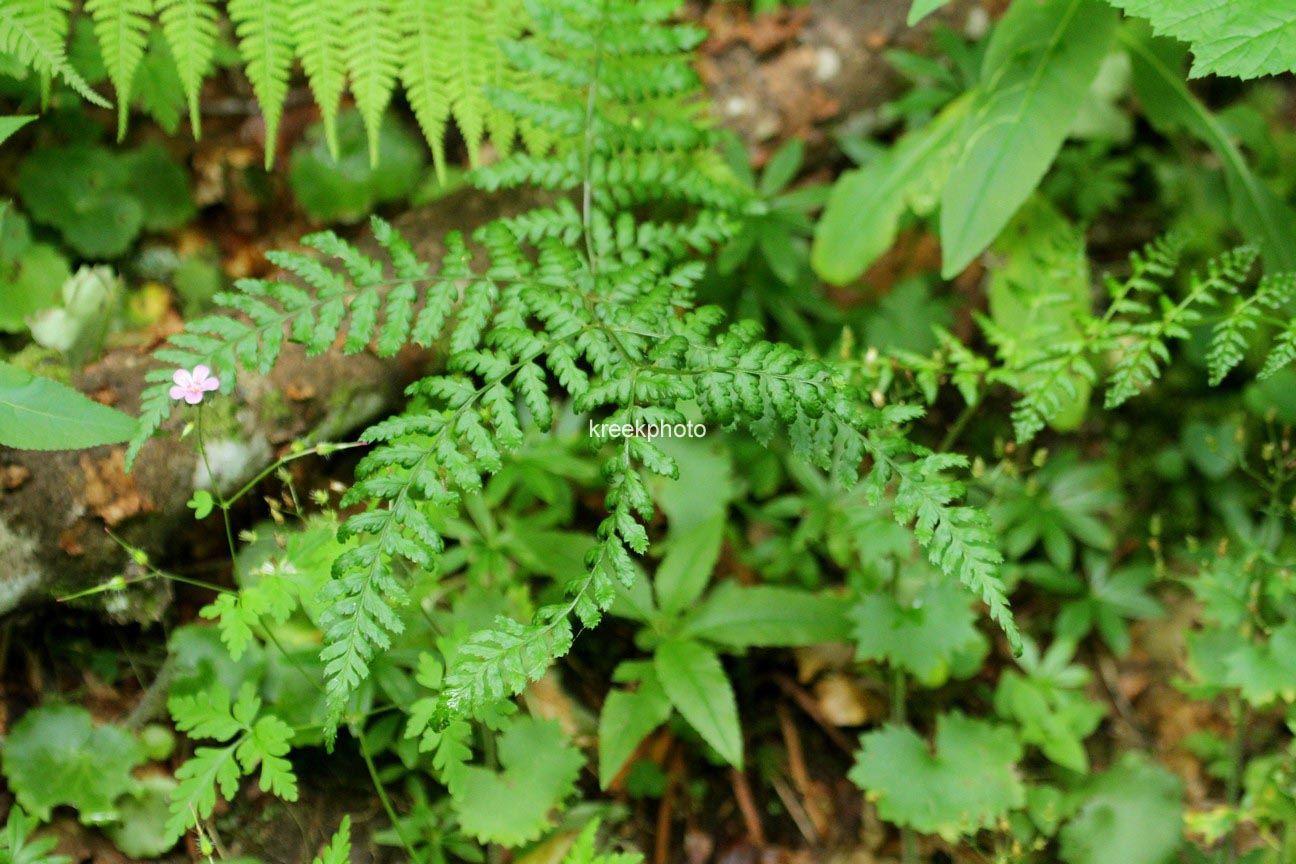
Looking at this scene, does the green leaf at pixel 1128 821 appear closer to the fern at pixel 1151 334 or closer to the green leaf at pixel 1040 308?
the green leaf at pixel 1040 308

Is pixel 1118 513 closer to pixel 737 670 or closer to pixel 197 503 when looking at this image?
pixel 737 670

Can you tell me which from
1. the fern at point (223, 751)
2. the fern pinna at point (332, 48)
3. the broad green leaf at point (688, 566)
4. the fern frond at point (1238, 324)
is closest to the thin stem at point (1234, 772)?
the fern frond at point (1238, 324)

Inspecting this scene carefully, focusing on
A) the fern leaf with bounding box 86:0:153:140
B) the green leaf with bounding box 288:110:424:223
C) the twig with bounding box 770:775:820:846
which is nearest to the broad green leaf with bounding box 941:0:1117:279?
the twig with bounding box 770:775:820:846

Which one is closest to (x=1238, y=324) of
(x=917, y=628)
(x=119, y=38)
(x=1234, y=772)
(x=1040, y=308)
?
(x=1040, y=308)

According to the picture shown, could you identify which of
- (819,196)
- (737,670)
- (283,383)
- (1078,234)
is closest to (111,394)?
(283,383)

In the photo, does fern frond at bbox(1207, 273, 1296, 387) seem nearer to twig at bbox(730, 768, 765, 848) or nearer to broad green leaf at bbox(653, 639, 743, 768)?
broad green leaf at bbox(653, 639, 743, 768)

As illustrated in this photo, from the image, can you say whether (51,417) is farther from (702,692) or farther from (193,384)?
(702,692)
